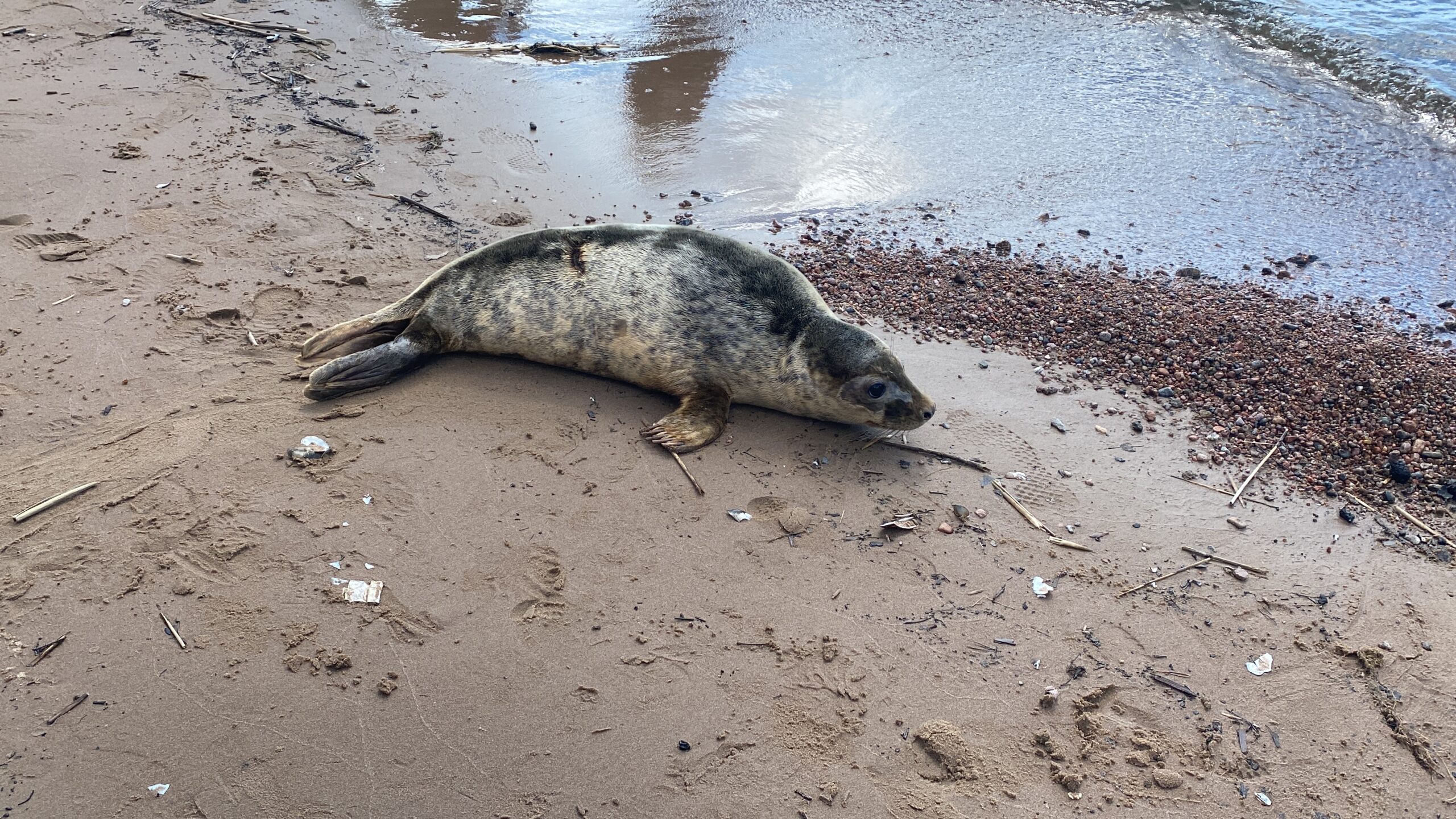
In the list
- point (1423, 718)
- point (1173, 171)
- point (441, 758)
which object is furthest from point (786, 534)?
point (1173, 171)

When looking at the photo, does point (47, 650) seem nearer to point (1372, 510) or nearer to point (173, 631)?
point (173, 631)

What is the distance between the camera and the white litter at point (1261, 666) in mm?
3102

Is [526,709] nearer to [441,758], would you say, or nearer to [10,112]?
[441,758]

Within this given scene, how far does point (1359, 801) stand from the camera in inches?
107

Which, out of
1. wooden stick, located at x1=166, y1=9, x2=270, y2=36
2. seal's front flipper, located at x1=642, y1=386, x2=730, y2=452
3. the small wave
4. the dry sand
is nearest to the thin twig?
the dry sand

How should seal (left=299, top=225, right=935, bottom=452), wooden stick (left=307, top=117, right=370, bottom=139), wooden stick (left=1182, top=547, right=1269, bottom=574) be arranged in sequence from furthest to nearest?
1. wooden stick (left=307, top=117, right=370, bottom=139)
2. seal (left=299, top=225, right=935, bottom=452)
3. wooden stick (left=1182, top=547, right=1269, bottom=574)

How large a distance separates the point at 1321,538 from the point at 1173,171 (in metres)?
3.90

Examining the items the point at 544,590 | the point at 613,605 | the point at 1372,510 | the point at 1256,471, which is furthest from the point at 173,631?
the point at 1372,510

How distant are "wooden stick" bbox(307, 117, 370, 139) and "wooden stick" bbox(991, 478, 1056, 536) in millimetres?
4987

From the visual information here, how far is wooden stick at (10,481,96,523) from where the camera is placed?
10.4 feet

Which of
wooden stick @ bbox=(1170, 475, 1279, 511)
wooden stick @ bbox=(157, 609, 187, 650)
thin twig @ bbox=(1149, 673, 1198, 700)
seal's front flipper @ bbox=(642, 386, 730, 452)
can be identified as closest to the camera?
wooden stick @ bbox=(157, 609, 187, 650)

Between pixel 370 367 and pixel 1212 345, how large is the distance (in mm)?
4310

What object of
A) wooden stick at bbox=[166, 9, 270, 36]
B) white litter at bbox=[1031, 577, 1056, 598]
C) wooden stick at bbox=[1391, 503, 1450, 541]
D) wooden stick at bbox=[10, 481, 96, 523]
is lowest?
white litter at bbox=[1031, 577, 1056, 598]

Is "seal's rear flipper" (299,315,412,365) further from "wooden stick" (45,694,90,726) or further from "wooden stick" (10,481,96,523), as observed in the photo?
"wooden stick" (45,694,90,726)
